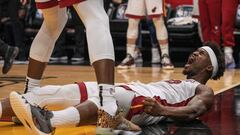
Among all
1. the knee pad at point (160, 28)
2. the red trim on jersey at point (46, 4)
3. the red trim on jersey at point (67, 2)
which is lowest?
the knee pad at point (160, 28)

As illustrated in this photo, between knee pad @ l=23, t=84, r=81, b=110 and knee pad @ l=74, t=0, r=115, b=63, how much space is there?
408 millimetres

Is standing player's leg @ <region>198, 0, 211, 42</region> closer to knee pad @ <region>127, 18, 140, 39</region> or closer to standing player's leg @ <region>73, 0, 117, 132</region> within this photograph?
knee pad @ <region>127, 18, 140, 39</region>

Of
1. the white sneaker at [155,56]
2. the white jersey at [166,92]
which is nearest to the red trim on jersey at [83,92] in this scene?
the white jersey at [166,92]

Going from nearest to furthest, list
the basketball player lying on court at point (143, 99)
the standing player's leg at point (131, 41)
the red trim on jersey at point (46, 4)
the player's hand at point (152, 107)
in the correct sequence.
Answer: the basketball player lying on court at point (143, 99) < the player's hand at point (152, 107) < the red trim on jersey at point (46, 4) < the standing player's leg at point (131, 41)

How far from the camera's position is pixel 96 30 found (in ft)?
8.47

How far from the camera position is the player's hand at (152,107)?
9.03ft

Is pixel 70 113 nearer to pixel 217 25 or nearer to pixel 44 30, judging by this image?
pixel 44 30

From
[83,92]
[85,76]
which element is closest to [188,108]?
[83,92]

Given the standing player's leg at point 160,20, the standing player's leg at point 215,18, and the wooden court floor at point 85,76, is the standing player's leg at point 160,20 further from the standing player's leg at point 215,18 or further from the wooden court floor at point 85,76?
the standing player's leg at point 215,18

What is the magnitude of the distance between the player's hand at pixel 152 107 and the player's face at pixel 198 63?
504 millimetres

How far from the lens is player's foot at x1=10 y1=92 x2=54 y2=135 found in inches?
92.9

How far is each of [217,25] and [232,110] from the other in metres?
3.62

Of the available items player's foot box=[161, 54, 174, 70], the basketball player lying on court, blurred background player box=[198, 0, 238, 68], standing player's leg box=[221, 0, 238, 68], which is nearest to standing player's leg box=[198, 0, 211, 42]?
blurred background player box=[198, 0, 238, 68]

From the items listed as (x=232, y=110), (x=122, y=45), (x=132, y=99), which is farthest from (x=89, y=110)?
(x=122, y=45)
